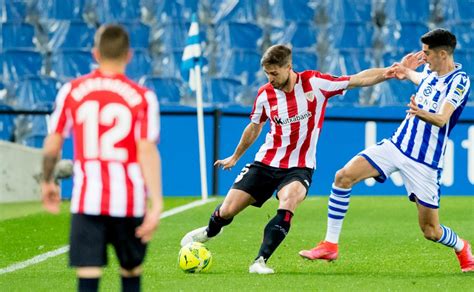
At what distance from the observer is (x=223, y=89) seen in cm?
1895

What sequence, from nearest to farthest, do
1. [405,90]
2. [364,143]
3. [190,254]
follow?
[190,254], [364,143], [405,90]

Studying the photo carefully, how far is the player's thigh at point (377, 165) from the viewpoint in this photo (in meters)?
8.74

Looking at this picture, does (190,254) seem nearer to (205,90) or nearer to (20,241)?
(20,241)

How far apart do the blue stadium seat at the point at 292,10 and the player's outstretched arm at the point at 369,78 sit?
1124 centimetres

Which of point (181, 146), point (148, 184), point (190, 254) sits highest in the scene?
point (148, 184)

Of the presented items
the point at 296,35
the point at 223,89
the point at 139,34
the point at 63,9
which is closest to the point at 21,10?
the point at 63,9

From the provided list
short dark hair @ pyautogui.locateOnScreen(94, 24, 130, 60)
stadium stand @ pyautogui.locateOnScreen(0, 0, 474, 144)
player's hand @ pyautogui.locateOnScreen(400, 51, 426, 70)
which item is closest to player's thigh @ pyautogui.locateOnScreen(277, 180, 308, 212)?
player's hand @ pyautogui.locateOnScreen(400, 51, 426, 70)

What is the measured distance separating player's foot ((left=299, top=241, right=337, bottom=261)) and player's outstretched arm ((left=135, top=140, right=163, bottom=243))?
11.6 feet

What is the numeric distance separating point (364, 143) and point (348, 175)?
27.8 ft

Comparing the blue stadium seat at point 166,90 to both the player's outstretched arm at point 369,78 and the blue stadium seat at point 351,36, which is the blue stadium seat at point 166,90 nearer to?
the blue stadium seat at point 351,36

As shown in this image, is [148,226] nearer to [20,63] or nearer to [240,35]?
[240,35]

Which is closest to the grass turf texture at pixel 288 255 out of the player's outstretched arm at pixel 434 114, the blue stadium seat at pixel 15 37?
the player's outstretched arm at pixel 434 114

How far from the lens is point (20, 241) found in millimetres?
11109

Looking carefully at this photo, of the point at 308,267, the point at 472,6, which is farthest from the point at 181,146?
the point at 308,267
